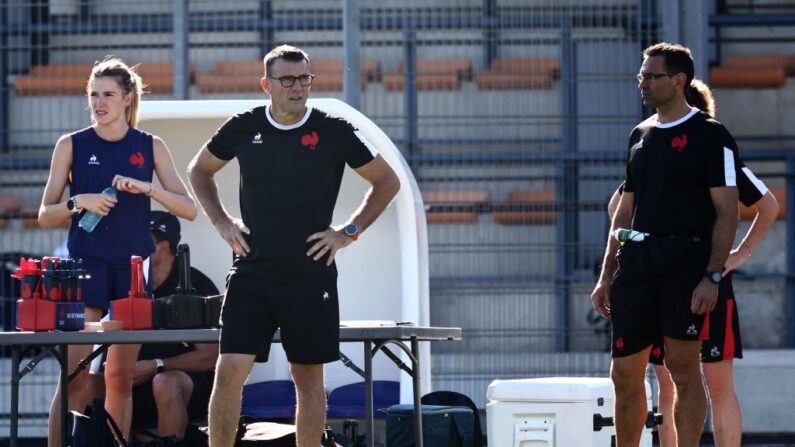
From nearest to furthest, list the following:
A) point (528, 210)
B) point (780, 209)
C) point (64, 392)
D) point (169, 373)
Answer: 1. point (64, 392)
2. point (169, 373)
3. point (528, 210)
4. point (780, 209)

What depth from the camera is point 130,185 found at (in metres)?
5.75

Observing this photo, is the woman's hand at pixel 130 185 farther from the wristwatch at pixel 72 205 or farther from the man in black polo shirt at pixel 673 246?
the man in black polo shirt at pixel 673 246

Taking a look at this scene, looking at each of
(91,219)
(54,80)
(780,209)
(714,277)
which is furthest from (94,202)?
(780,209)

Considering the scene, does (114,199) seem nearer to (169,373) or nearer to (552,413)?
(169,373)

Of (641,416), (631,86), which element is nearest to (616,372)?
(641,416)

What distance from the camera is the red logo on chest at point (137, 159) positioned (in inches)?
235

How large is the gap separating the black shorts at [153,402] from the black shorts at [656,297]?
2.30m

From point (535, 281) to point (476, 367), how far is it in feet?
2.00

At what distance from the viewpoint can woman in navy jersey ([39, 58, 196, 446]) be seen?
5.85 meters

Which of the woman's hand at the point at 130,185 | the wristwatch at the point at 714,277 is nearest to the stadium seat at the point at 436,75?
the woman's hand at the point at 130,185

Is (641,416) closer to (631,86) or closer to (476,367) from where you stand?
(476,367)

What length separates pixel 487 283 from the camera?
27.6 feet

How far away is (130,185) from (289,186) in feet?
3.42

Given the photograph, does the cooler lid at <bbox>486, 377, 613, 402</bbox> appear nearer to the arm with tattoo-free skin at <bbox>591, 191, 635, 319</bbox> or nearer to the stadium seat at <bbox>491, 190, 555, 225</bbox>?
the arm with tattoo-free skin at <bbox>591, 191, 635, 319</bbox>
